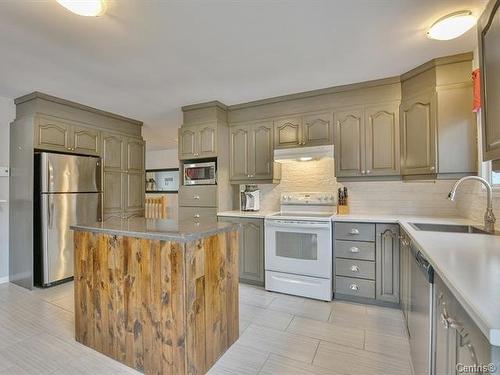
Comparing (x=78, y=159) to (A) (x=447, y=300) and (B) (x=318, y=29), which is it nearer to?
(B) (x=318, y=29)

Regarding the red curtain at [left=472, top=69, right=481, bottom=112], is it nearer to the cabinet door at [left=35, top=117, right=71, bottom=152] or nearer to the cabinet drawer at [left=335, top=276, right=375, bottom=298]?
the cabinet drawer at [left=335, top=276, right=375, bottom=298]

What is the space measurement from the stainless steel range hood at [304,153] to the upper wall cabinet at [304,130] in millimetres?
144

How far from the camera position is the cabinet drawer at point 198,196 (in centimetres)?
352

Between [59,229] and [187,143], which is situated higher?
[187,143]

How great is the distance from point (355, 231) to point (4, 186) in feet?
14.7

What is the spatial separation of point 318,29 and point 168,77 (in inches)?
63.1

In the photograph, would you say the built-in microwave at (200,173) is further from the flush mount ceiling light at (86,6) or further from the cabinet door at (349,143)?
the flush mount ceiling light at (86,6)

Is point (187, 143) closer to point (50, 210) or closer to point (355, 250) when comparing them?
point (50, 210)

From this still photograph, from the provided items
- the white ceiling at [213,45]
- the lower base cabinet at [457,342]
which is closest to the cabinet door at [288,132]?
the white ceiling at [213,45]

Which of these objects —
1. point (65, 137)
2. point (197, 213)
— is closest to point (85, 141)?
point (65, 137)

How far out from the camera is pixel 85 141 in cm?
366

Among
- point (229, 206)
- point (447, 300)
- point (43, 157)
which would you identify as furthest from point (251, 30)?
point (43, 157)

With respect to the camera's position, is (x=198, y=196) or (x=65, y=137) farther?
(x=198, y=196)

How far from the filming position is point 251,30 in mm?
1922
